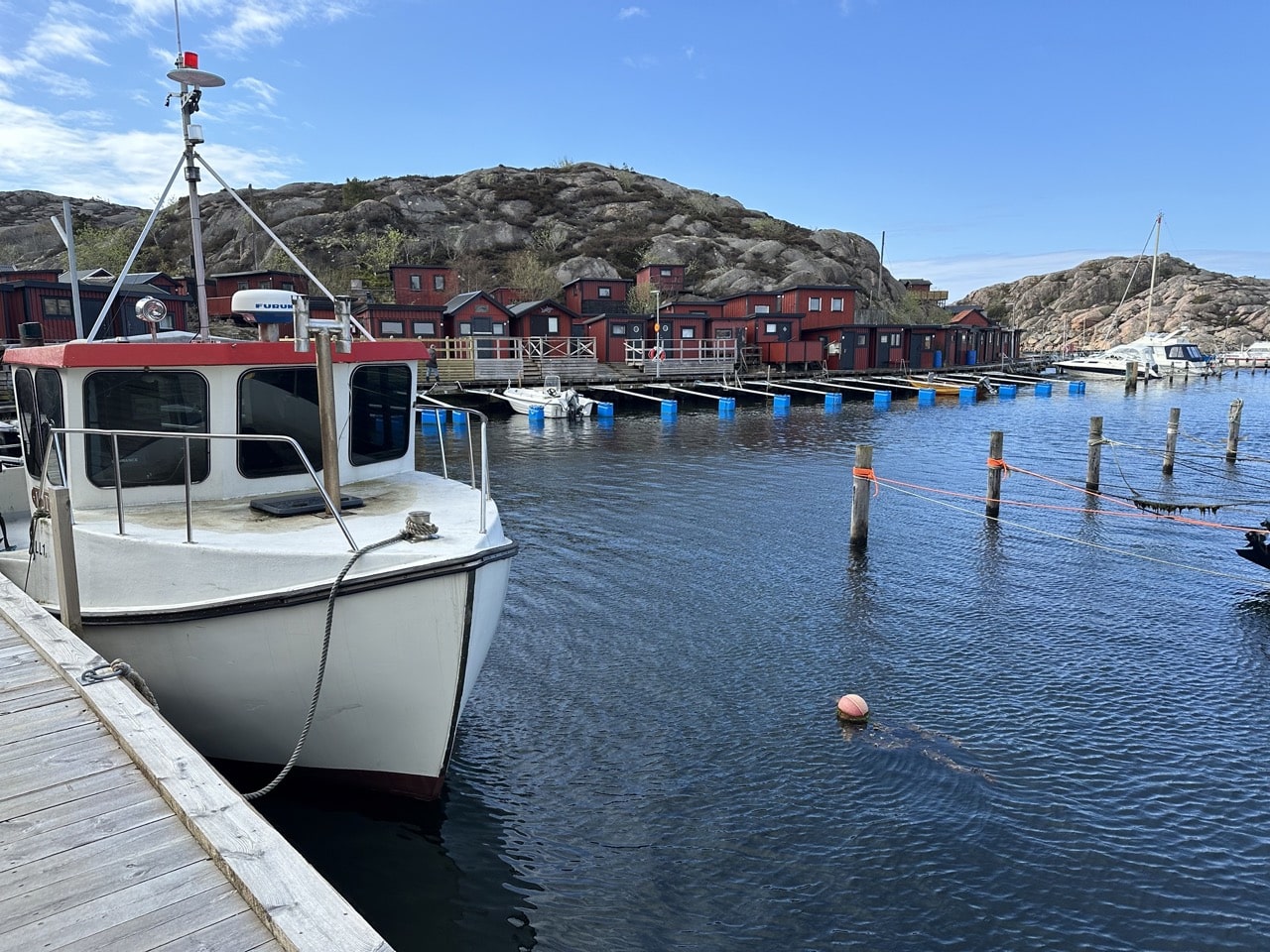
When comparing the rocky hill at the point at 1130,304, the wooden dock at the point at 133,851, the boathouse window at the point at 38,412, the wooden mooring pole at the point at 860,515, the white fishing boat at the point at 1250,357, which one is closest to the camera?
the wooden dock at the point at 133,851

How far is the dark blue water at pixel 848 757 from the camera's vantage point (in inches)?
252

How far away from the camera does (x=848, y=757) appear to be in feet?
28.2

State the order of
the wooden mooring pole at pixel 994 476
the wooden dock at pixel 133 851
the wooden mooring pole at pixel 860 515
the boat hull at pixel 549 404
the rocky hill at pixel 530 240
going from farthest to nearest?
the rocky hill at pixel 530 240, the boat hull at pixel 549 404, the wooden mooring pole at pixel 994 476, the wooden mooring pole at pixel 860 515, the wooden dock at pixel 133 851

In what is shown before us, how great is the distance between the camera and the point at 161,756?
467cm

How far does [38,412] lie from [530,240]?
92.0 m

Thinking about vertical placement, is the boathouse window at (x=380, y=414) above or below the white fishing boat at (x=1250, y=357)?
below

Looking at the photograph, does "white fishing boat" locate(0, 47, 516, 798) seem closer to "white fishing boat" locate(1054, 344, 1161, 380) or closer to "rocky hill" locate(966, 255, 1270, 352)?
"white fishing boat" locate(1054, 344, 1161, 380)

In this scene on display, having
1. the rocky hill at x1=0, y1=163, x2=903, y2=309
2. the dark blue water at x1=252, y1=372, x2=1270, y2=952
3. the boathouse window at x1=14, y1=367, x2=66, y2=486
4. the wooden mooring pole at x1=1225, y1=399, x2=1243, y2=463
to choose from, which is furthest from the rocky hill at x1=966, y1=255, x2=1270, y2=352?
the boathouse window at x1=14, y1=367, x2=66, y2=486

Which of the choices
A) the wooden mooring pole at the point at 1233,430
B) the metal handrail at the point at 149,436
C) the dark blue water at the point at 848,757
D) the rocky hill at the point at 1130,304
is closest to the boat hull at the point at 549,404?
the dark blue water at the point at 848,757

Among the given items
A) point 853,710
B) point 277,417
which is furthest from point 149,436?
point 853,710

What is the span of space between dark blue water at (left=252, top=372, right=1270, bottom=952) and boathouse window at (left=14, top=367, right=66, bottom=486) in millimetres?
4448

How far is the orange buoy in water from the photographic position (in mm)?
9281

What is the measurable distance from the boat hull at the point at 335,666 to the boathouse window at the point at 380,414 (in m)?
2.73

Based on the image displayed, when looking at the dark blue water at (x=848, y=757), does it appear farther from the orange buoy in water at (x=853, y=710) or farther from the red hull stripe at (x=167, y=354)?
the red hull stripe at (x=167, y=354)
